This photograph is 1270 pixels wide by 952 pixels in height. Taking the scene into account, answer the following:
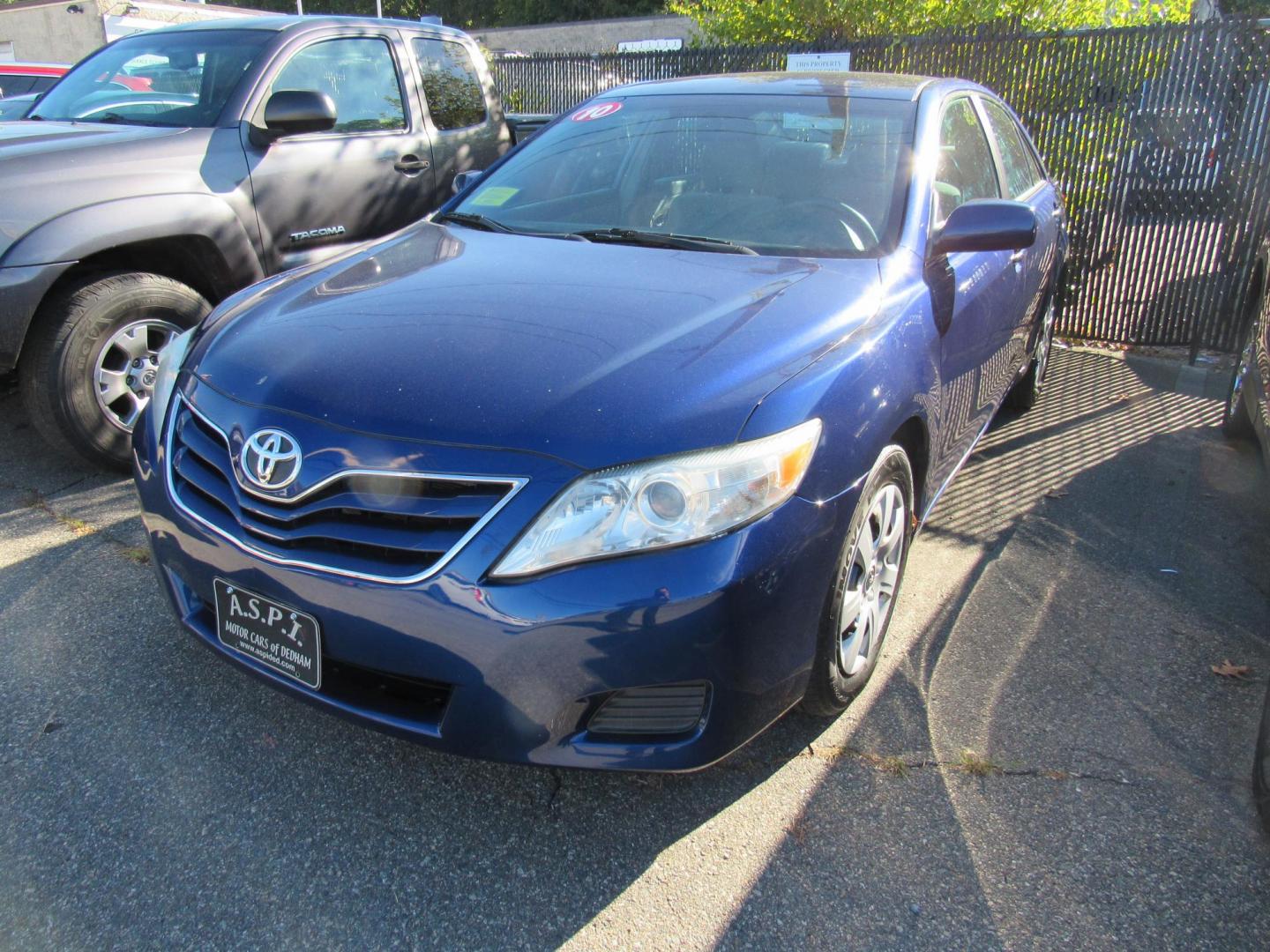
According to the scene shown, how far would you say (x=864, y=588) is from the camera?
2.50m

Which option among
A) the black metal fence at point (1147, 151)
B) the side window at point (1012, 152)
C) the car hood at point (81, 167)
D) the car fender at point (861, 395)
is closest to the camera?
the car fender at point (861, 395)

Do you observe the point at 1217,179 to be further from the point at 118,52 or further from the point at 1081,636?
the point at 118,52

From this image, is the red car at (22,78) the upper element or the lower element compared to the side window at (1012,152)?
lower

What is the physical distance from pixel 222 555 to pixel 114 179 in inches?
98.8

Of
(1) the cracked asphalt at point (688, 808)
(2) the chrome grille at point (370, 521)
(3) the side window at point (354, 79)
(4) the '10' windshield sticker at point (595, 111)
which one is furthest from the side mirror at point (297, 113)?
(2) the chrome grille at point (370, 521)

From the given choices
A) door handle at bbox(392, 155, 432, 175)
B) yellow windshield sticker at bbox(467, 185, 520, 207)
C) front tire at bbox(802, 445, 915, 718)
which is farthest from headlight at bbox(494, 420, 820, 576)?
door handle at bbox(392, 155, 432, 175)

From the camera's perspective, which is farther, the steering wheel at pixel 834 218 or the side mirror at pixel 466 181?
the side mirror at pixel 466 181

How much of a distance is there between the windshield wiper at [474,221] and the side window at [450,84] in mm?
2264

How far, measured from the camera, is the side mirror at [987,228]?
113 inches

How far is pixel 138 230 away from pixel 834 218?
282cm

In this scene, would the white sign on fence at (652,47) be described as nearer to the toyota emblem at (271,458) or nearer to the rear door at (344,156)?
the rear door at (344,156)

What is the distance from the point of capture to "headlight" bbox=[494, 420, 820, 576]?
1880 mm

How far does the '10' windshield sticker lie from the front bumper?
2282mm

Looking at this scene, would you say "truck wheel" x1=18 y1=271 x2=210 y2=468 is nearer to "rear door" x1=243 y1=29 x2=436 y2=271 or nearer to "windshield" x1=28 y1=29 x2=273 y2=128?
"rear door" x1=243 y1=29 x2=436 y2=271
